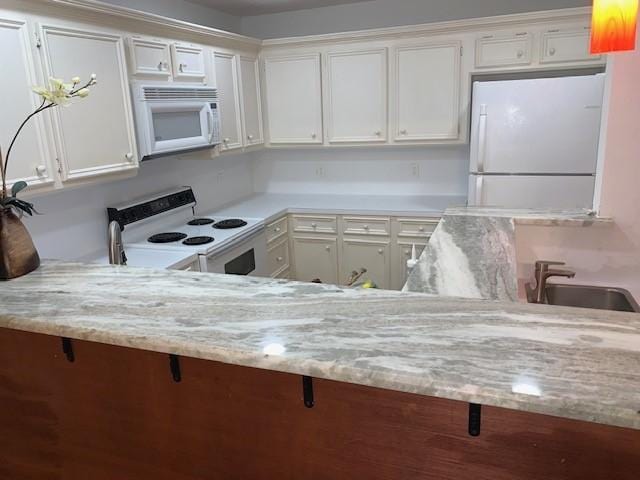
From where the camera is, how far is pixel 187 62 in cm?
312

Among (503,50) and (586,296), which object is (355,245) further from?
(586,296)

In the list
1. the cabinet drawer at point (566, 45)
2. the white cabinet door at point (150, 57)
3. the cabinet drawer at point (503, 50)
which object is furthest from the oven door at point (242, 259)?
the cabinet drawer at point (566, 45)

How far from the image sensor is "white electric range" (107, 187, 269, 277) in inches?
116

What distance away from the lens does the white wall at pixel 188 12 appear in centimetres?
323

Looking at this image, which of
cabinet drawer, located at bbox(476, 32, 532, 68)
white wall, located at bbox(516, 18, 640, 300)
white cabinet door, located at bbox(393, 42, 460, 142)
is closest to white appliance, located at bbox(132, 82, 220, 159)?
white cabinet door, located at bbox(393, 42, 460, 142)

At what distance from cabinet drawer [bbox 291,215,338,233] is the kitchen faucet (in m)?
1.95

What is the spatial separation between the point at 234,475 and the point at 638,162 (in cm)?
206

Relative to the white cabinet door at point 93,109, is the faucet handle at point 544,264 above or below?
below

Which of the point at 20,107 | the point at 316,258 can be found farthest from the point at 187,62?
the point at 316,258

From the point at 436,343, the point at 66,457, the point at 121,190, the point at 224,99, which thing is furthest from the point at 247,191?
the point at 436,343

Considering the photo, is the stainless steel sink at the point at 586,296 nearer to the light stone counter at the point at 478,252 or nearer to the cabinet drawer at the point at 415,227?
the light stone counter at the point at 478,252

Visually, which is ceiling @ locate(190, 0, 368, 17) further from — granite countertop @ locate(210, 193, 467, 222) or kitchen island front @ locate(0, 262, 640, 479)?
kitchen island front @ locate(0, 262, 640, 479)

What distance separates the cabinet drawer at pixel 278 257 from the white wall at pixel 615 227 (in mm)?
1942

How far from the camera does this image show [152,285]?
1.43 m
